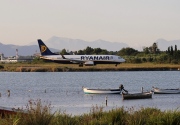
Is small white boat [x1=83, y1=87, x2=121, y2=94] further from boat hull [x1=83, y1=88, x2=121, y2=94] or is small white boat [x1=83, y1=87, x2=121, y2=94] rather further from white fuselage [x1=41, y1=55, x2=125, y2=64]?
white fuselage [x1=41, y1=55, x2=125, y2=64]

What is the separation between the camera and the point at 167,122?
1869cm

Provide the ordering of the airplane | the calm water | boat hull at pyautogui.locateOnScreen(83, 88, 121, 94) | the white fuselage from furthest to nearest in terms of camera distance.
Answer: the airplane
the white fuselage
boat hull at pyautogui.locateOnScreen(83, 88, 121, 94)
the calm water

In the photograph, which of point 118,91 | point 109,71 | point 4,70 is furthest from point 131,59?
point 118,91

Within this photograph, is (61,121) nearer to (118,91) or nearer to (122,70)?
(118,91)

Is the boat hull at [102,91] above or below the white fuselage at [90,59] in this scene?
below

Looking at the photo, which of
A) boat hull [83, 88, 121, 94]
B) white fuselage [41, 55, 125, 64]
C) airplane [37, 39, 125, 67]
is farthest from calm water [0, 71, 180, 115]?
airplane [37, 39, 125, 67]

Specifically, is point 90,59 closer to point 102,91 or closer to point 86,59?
point 86,59

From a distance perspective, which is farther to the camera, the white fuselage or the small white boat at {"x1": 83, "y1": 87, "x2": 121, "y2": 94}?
the white fuselage

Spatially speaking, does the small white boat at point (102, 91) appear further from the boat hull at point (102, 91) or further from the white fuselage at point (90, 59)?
the white fuselage at point (90, 59)

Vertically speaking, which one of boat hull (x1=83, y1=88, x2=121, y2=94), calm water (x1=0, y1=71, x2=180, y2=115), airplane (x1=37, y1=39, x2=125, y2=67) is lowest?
calm water (x1=0, y1=71, x2=180, y2=115)

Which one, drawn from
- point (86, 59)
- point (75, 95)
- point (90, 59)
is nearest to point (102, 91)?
point (75, 95)

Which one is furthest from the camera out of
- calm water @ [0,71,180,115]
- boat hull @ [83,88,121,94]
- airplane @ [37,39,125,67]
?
airplane @ [37,39,125,67]

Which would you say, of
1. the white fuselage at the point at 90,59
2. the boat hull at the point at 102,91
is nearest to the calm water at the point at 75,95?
the boat hull at the point at 102,91

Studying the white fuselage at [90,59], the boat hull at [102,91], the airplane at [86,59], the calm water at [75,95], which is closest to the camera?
the calm water at [75,95]
